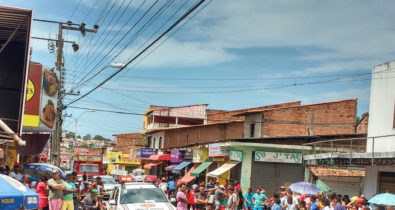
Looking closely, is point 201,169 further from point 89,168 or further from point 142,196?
point 142,196

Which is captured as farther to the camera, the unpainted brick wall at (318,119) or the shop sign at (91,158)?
the shop sign at (91,158)

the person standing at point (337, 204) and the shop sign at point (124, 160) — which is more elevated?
the person standing at point (337, 204)

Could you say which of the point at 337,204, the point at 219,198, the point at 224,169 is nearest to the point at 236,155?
the point at 224,169

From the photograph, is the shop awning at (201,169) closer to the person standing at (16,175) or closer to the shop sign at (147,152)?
the shop sign at (147,152)

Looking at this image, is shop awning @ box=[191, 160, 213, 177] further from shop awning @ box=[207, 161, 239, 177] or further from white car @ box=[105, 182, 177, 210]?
white car @ box=[105, 182, 177, 210]

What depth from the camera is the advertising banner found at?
85.3 ft

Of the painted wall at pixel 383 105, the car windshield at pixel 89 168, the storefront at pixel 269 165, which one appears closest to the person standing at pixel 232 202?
the painted wall at pixel 383 105

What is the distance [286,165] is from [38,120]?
14707 mm

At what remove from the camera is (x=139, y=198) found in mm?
16516

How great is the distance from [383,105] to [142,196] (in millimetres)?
10301

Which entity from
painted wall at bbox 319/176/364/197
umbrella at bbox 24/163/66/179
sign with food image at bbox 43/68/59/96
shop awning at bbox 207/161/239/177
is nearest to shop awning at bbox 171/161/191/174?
shop awning at bbox 207/161/239/177

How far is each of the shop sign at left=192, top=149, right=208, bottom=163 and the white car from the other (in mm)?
22201

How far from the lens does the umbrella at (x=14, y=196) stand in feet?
29.3

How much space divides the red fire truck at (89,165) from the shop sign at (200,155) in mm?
8527
